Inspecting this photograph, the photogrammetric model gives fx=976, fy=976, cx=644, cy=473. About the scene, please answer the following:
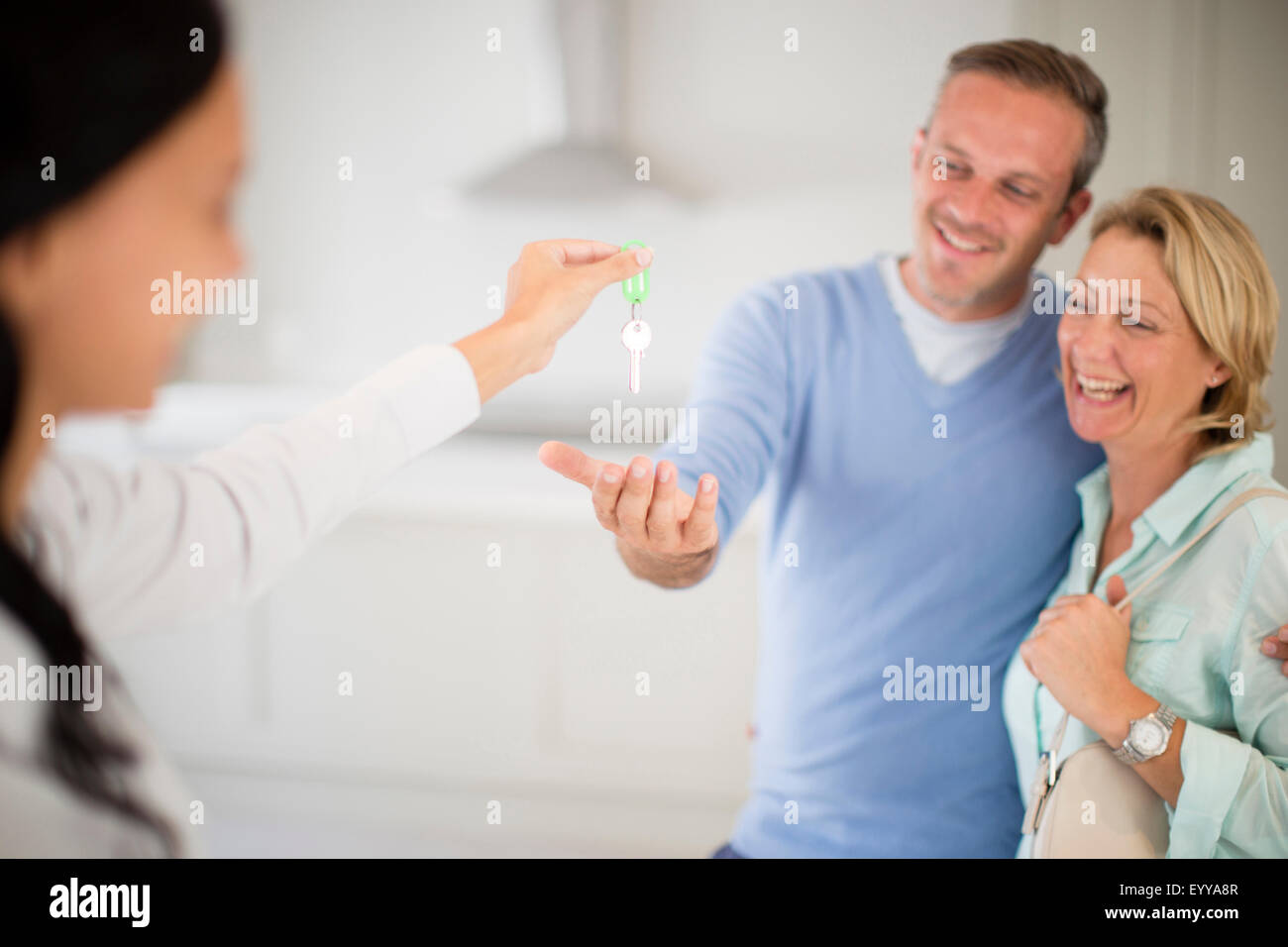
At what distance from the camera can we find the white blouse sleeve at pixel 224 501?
0.86m

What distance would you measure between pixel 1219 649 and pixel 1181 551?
0.12 meters

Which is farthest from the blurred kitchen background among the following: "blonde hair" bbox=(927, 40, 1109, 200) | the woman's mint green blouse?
the woman's mint green blouse

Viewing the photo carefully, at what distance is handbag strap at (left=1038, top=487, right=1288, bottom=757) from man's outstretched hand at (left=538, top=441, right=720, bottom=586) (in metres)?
0.48

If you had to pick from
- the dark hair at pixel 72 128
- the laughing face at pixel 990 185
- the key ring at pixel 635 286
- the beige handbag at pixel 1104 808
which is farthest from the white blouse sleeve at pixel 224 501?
the beige handbag at pixel 1104 808

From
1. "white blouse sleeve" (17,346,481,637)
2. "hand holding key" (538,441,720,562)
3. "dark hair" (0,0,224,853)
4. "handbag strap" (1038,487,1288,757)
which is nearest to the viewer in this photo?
"dark hair" (0,0,224,853)

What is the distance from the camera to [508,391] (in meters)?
1.89

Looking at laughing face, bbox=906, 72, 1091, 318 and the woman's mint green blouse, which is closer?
the woman's mint green blouse

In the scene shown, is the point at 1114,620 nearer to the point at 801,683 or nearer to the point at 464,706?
the point at 801,683

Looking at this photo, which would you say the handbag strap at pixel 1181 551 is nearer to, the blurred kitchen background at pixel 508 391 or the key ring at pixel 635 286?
the blurred kitchen background at pixel 508 391

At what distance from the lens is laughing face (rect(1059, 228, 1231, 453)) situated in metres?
1.19

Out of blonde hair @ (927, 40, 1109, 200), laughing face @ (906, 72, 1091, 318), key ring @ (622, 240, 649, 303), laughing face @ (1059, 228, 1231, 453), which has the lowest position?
laughing face @ (1059, 228, 1231, 453)

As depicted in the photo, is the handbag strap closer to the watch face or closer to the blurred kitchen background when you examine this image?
the watch face

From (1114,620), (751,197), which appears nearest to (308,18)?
(751,197)

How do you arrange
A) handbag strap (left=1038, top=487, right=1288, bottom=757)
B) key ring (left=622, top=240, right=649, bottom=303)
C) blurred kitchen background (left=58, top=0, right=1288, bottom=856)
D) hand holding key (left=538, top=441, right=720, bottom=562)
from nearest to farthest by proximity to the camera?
hand holding key (left=538, top=441, right=720, bottom=562), handbag strap (left=1038, top=487, right=1288, bottom=757), key ring (left=622, top=240, right=649, bottom=303), blurred kitchen background (left=58, top=0, right=1288, bottom=856)
